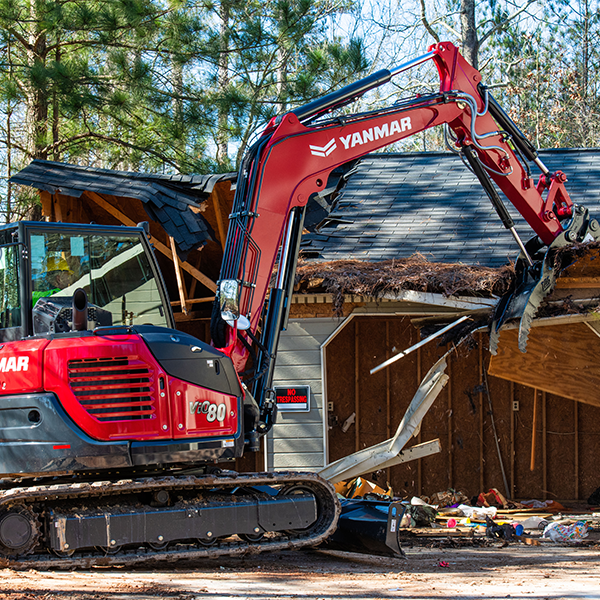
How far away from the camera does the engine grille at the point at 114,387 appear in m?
5.61

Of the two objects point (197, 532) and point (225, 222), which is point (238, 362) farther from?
point (225, 222)

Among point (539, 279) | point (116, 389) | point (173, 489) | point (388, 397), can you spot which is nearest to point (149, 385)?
point (116, 389)

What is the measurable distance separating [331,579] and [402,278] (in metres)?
4.27

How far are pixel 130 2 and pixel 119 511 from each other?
12.7 metres

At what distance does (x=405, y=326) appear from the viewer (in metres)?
11.0

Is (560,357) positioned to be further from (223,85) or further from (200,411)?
(223,85)

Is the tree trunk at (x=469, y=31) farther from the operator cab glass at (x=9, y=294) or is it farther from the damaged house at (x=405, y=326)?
the operator cab glass at (x=9, y=294)

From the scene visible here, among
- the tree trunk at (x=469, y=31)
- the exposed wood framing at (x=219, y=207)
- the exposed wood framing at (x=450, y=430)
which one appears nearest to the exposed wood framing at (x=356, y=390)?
the exposed wood framing at (x=450, y=430)

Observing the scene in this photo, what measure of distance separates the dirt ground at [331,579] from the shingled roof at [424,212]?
14.1 feet

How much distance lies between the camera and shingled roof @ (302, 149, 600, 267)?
406 inches

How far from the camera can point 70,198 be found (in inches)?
448

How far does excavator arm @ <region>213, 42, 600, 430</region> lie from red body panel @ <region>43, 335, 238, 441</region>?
807 millimetres

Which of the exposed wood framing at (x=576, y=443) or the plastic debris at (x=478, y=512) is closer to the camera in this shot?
the plastic debris at (x=478, y=512)

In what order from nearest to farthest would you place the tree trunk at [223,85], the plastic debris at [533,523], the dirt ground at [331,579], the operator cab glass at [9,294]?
the dirt ground at [331,579] → the operator cab glass at [9,294] → the plastic debris at [533,523] → the tree trunk at [223,85]
